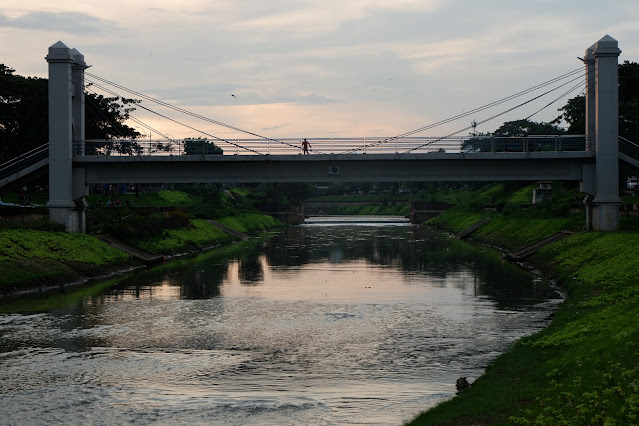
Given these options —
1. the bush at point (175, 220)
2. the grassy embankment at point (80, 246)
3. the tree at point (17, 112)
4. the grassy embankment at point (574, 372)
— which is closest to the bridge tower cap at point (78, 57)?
the grassy embankment at point (80, 246)

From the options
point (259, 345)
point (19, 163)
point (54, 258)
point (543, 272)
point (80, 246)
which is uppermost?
point (19, 163)

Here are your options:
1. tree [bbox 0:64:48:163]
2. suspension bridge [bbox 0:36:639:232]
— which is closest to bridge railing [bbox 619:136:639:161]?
suspension bridge [bbox 0:36:639:232]

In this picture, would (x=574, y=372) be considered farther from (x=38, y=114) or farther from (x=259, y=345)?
(x=38, y=114)

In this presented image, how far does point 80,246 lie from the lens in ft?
185

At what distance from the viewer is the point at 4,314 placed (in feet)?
120

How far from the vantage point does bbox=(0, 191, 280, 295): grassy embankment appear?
46.3 meters

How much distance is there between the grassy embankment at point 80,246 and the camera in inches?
1822

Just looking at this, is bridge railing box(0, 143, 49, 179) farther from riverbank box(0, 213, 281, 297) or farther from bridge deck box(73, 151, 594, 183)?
riverbank box(0, 213, 281, 297)

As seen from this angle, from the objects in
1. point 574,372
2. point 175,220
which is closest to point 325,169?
point 175,220

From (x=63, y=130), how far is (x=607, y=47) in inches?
1606

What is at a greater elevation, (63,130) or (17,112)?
(17,112)

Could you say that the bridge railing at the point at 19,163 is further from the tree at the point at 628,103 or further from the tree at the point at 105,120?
the tree at the point at 628,103

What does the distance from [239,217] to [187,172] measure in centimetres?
6573

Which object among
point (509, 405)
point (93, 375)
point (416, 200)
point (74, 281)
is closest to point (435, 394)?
point (509, 405)
